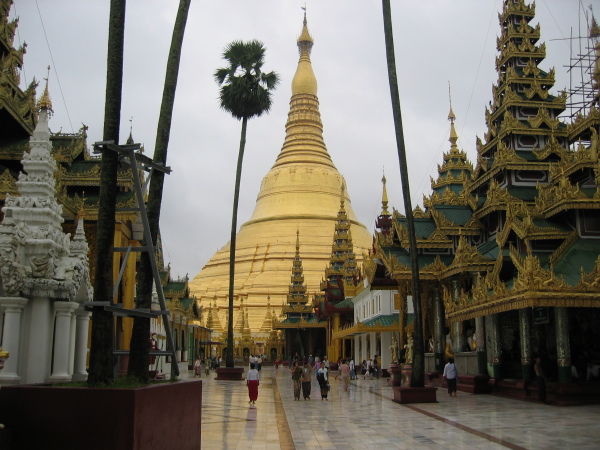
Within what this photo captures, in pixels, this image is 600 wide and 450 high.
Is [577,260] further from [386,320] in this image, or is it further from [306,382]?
[386,320]

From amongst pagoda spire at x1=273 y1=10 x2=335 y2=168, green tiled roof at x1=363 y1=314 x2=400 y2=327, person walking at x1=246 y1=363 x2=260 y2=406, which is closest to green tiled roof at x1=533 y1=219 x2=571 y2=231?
person walking at x1=246 y1=363 x2=260 y2=406

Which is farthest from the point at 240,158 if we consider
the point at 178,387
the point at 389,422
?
the point at 178,387

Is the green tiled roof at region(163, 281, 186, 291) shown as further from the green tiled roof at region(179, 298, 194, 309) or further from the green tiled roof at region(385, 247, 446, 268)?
the green tiled roof at region(385, 247, 446, 268)

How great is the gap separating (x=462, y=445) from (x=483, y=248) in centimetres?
1409

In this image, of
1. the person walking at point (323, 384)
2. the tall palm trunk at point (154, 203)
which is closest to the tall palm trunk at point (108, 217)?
the tall palm trunk at point (154, 203)

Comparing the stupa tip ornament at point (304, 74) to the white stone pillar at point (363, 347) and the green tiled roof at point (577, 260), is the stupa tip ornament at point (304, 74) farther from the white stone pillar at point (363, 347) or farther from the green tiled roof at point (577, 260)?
the green tiled roof at point (577, 260)

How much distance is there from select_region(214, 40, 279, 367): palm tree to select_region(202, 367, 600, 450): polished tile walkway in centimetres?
1072

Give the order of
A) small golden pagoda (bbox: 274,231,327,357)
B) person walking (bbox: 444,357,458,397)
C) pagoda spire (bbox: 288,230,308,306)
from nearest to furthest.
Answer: person walking (bbox: 444,357,458,397), small golden pagoda (bbox: 274,231,327,357), pagoda spire (bbox: 288,230,308,306)

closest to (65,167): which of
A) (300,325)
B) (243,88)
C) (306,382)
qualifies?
(243,88)

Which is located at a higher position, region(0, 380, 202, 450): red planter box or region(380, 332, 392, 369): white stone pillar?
region(380, 332, 392, 369): white stone pillar

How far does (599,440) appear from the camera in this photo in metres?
11.3

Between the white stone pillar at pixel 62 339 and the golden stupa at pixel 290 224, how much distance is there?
172ft

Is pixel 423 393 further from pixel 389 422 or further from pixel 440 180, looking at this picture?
pixel 440 180

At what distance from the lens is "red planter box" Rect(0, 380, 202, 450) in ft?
23.6
